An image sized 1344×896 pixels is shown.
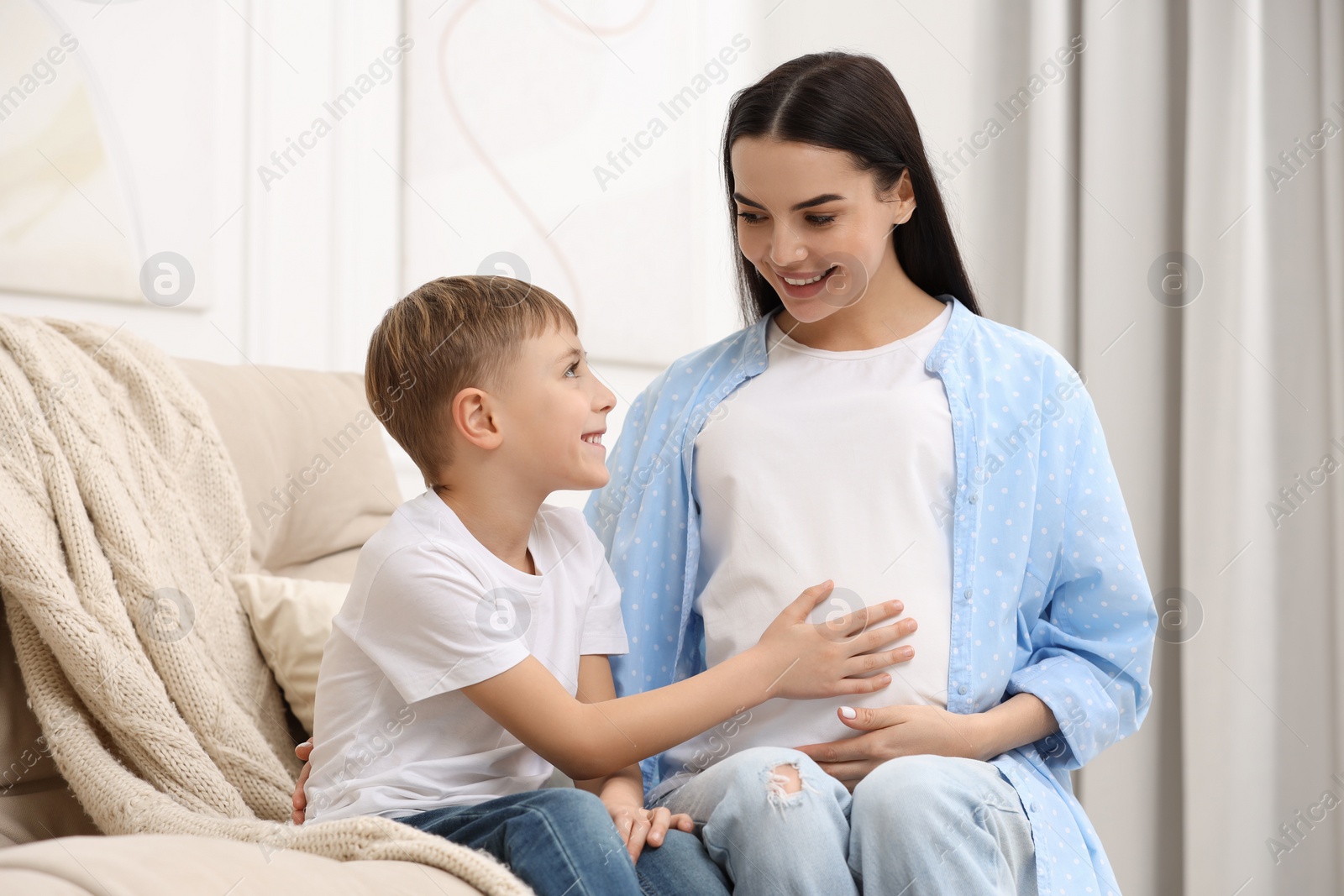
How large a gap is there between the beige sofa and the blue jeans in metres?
0.07

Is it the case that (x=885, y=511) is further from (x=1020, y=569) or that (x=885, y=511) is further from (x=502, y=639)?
(x=502, y=639)

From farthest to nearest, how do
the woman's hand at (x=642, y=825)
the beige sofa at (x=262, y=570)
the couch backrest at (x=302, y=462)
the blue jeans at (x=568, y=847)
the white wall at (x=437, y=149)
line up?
the white wall at (x=437, y=149)
the couch backrest at (x=302, y=462)
the woman's hand at (x=642, y=825)
the blue jeans at (x=568, y=847)
the beige sofa at (x=262, y=570)

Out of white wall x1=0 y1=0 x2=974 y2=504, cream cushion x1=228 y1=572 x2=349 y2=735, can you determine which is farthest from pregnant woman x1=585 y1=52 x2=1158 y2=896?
white wall x1=0 y1=0 x2=974 y2=504

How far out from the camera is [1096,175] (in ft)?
7.10

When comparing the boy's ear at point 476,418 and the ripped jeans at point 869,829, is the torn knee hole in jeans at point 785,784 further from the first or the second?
the boy's ear at point 476,418

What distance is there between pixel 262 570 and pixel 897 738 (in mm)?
798

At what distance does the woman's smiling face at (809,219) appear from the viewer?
115cm

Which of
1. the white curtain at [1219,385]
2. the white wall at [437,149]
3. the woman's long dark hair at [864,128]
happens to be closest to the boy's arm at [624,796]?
the woman's long dark hair at [864,128]

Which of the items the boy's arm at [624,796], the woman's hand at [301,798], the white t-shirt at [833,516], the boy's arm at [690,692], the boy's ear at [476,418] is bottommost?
the woman's hand at [301,798]

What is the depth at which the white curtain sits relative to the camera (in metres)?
1.90

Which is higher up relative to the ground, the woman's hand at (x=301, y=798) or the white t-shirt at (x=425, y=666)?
the white t-shirt at (x=425, y=666)

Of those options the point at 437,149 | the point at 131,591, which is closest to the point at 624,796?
the point at 131,591

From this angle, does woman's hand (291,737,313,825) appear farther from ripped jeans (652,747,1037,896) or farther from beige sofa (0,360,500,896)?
ripped jeans (652,747,1037,896)

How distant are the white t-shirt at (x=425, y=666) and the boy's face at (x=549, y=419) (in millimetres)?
95
